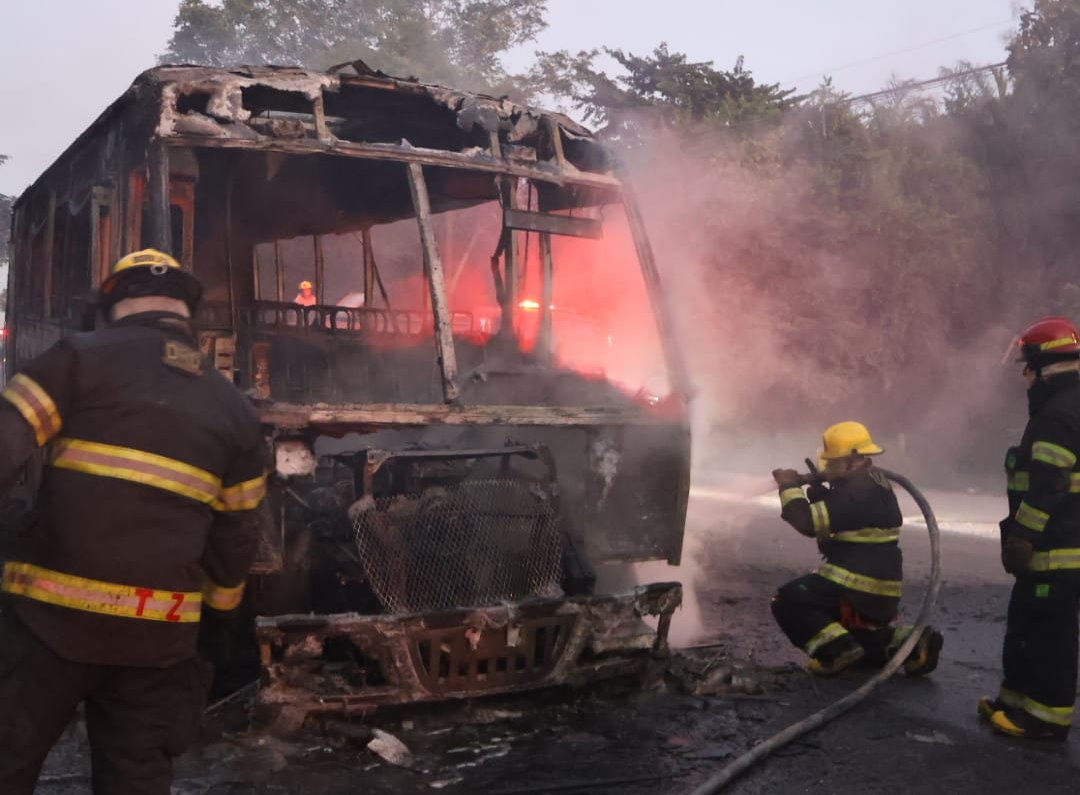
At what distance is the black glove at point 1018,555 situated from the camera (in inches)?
170

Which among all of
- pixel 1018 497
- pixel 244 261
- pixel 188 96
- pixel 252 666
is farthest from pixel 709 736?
pixel 244 261

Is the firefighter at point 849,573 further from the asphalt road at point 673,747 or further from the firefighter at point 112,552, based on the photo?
the firefighter at point 112,552

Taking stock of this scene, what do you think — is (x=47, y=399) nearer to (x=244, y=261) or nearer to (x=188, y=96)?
(x=188, y=96)

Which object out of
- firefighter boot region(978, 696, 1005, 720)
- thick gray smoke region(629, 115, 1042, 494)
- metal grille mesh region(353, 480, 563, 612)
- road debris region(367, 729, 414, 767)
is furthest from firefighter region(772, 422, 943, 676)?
thick gray smoke region(629, 115, 1042, 494)

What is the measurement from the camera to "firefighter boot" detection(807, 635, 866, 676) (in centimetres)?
510

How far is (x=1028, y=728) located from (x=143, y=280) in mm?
4028

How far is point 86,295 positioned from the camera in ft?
17.4

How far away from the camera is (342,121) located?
5258 mm

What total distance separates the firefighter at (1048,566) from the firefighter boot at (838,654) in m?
0.79

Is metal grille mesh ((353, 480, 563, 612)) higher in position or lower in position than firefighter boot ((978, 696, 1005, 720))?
higher

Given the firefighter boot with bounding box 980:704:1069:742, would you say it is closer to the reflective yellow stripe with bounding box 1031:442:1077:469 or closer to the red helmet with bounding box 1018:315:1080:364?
the reflective yellow stripe with bounding box 1031:442:1077:469

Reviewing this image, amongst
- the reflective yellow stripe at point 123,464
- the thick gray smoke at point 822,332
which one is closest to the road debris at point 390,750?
the reflective yellow stripe at point 123,464

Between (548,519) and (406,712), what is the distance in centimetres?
103

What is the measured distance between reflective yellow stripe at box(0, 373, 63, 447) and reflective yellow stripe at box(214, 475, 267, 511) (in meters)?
0.46
